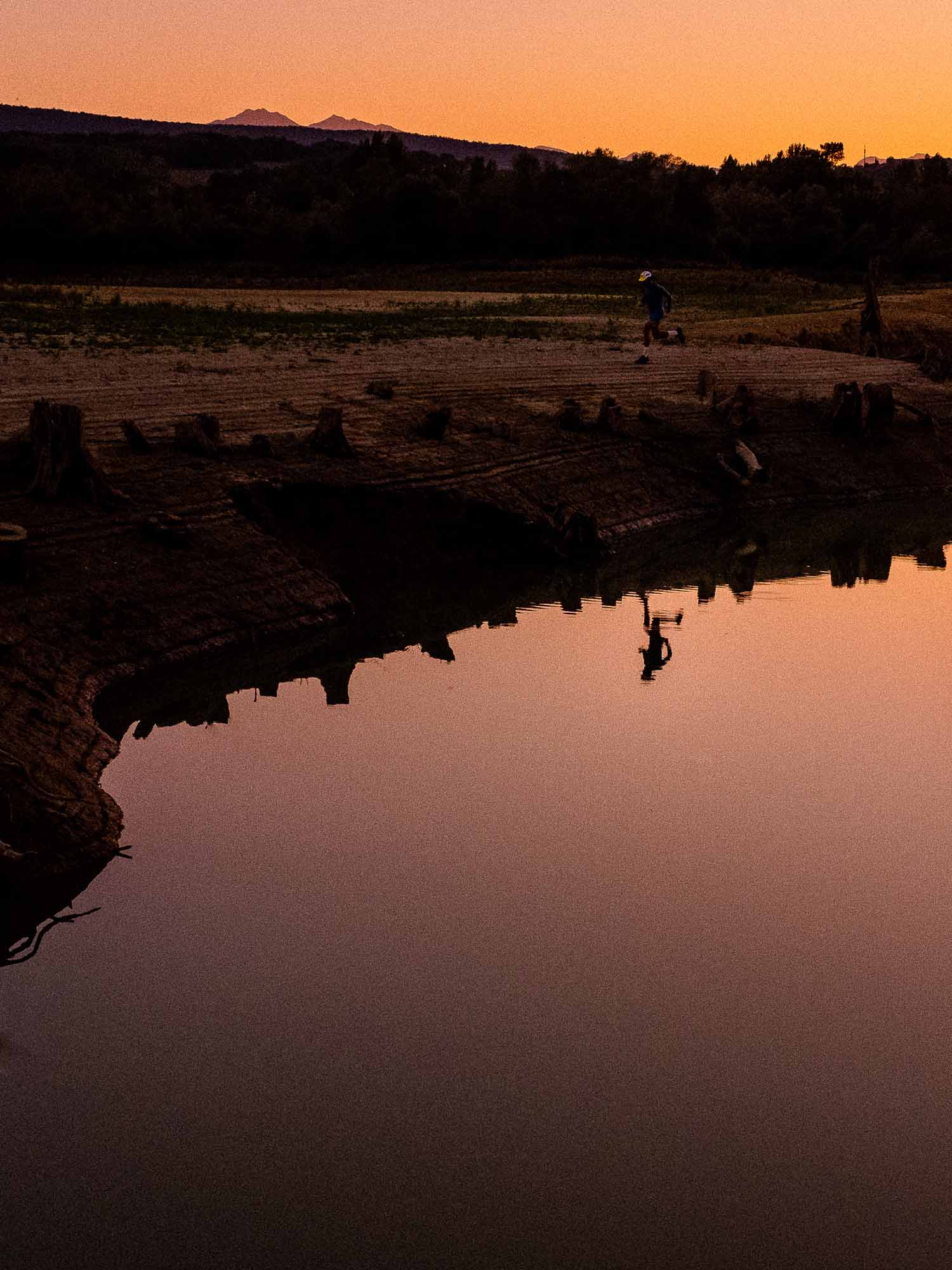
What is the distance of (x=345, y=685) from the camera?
56.1 ft

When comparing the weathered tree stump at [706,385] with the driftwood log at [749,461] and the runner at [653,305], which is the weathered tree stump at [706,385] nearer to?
the driftwood log at [749,461]

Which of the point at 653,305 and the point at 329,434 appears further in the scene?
the point at 653,305

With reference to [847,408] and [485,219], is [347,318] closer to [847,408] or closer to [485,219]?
[847,408]

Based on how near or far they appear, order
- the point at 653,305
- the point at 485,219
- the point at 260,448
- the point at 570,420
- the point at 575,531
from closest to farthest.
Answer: the point at 260,448 < the point at 575,531 < the point at 570,420 < the point at 653,305 < the point at 485,219

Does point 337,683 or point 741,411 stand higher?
point 741,411

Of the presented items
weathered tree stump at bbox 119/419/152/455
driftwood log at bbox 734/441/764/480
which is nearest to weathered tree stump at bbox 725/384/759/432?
driftwood log at bbox 734/441/764/480

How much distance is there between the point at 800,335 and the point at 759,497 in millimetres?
13693

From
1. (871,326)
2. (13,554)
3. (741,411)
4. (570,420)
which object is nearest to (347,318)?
(871,326)

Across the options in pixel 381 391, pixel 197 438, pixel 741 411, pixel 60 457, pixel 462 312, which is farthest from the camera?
pixel 462 312

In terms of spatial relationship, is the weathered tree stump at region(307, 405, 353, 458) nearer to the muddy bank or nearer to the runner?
the muddy bank

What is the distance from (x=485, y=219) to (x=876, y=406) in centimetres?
4485

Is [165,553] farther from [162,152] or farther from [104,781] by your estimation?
[162,152]

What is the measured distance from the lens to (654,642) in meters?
19.5

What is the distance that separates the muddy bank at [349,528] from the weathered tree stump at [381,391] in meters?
0.15
